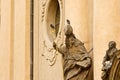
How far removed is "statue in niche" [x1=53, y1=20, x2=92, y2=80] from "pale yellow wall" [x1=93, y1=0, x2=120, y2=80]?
19 cm

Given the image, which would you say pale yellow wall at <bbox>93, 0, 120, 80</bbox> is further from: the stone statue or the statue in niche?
the stone statue

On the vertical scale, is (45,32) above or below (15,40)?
above

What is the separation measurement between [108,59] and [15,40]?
6.97 meters

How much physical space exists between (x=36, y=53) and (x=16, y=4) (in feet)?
6.01

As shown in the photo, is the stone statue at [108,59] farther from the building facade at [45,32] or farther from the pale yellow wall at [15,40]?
the pale yellow wall at [15,40]

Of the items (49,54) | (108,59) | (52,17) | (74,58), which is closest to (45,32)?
(52,17)

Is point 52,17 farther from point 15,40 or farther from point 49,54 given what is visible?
point 15,40

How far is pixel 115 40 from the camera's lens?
11219 mm

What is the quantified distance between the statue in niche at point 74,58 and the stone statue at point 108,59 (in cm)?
101

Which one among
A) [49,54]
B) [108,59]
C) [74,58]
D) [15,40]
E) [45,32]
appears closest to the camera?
[108,59]

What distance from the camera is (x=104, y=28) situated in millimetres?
11438

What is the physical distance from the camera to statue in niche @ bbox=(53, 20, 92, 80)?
11.4 m

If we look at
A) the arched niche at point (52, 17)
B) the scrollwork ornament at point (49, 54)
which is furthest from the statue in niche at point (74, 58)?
the arched niche at point (52, 17)

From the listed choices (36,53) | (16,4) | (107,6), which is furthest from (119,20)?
(16,4)
